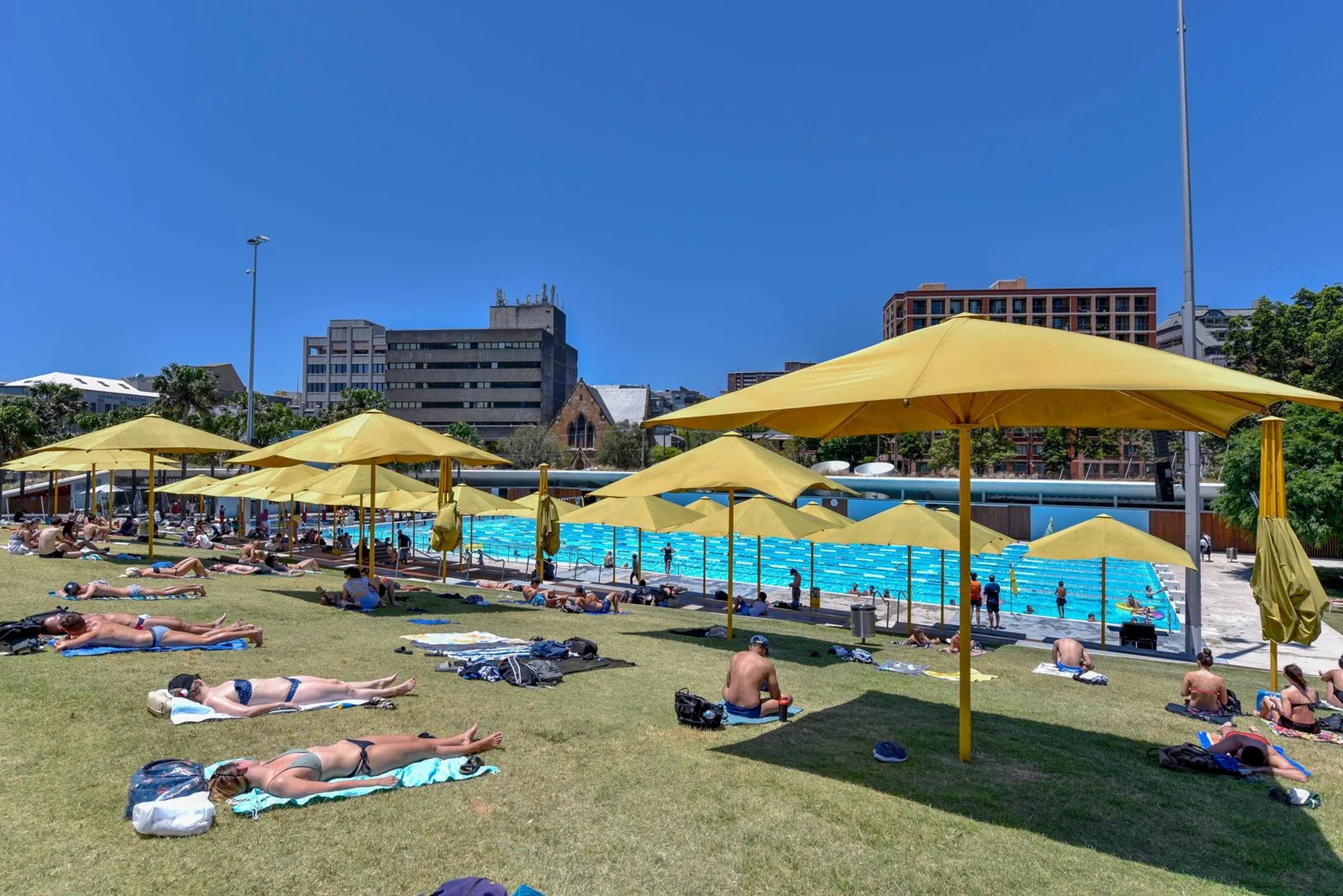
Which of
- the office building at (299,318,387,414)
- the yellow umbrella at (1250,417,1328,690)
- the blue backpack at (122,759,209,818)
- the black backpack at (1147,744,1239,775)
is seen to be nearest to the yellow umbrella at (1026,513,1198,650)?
the yellow umbrella at (1250,417,1328,690)

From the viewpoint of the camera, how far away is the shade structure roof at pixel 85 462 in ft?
68.4

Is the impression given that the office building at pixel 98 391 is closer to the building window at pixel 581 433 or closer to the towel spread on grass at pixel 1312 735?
the building window at pixel 581 433

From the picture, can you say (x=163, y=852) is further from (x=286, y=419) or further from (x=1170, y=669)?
(x=286, y=419)

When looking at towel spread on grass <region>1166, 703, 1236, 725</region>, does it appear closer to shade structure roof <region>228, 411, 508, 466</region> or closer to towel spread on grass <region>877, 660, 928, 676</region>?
towel spread on grass <region>877, 660, 928, 676</region>

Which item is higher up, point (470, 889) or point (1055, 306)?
point (1055, 306)

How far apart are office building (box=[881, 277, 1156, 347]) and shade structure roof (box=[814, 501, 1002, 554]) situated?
88.3m

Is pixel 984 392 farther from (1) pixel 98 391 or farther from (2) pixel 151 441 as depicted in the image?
(1) pixel 98 391

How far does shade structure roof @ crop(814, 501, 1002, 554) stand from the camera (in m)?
15.7

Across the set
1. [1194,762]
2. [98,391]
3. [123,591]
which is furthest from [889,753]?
[98,391]

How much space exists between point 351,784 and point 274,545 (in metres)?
23.7

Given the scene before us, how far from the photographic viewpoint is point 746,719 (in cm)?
A: 730

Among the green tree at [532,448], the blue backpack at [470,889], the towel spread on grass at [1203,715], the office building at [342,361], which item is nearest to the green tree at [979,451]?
the green tree at [532,448]

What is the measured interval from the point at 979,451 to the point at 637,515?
179 feet

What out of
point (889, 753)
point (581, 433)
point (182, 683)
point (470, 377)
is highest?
point (470, 377)
